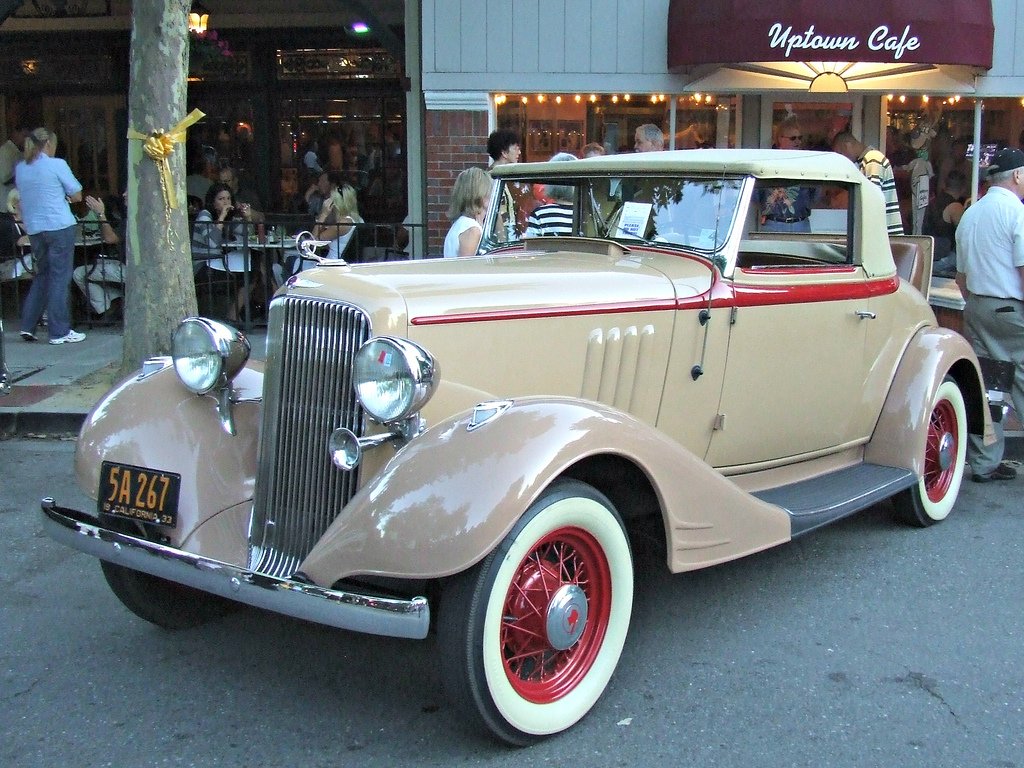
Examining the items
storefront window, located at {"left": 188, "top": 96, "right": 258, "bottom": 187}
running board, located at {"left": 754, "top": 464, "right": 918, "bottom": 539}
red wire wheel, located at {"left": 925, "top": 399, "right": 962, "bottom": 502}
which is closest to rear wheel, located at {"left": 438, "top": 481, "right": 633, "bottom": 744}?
running board, located at {"left": 754, "top": 464, "right": 918, "bottom": 539}

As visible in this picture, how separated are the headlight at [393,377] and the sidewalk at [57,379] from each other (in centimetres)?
412

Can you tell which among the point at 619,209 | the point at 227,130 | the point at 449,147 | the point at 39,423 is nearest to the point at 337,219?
the point at 449,147

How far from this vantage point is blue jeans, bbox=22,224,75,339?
9.05m

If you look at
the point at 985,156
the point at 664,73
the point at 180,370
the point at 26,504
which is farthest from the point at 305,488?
the point at 985,156

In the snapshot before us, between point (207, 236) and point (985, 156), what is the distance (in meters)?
7.39

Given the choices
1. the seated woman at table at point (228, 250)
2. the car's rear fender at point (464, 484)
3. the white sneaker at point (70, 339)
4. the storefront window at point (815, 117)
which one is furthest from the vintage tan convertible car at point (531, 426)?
the storefront window at point (815, 117)

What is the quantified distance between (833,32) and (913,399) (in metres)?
5.27

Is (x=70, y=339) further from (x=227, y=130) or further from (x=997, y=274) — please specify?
(x=997, y=274)

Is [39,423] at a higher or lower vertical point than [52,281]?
lower

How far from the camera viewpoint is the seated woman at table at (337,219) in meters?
10.2

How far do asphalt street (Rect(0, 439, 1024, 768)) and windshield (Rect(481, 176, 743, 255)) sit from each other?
128 centimetres

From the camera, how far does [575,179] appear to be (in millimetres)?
4711

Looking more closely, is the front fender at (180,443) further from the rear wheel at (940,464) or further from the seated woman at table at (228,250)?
the seated woman at table at (228,250)

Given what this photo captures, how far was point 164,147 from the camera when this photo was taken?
7004mm
